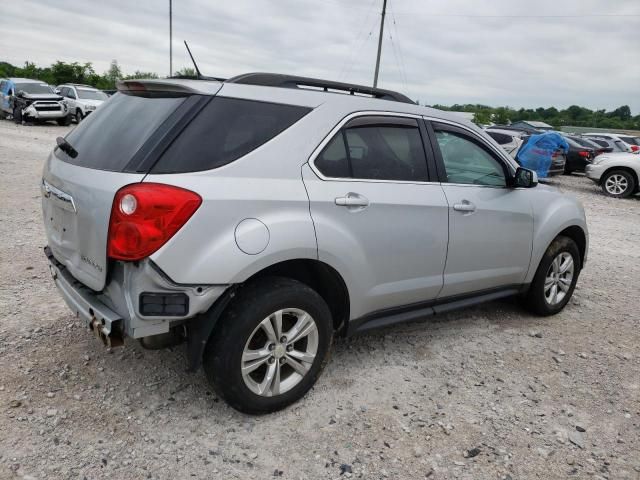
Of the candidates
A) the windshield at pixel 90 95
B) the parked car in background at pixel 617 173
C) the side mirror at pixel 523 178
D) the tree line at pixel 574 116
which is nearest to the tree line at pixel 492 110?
the tree line at pixel 574 116

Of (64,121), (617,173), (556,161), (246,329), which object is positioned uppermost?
(556,161)

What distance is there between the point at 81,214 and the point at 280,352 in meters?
1.24

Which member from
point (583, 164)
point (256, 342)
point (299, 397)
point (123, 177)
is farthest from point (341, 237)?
point (583, 164)

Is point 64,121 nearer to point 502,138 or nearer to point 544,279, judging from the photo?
point 502,138

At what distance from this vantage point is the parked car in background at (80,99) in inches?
917

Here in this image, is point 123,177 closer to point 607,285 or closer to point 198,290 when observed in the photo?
point 198,290

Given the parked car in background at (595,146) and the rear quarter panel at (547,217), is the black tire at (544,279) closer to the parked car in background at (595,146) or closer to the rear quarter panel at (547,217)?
the rear quarter panel at (547,217)

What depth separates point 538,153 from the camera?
48.5ft

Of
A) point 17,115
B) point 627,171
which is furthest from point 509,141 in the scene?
point 17,115

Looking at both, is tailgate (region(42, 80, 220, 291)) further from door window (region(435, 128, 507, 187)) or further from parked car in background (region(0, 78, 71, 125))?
parked car in background (region(0, 78, 71, 125))

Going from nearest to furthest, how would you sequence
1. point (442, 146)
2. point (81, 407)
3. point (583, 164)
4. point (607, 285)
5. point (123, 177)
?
point (123, 177)
point (81, 407)
point (442, 146)
point (607, 285)
point (583, 164)

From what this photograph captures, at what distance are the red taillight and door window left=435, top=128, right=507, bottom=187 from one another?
1962 millimetres

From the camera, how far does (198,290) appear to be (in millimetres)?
2471

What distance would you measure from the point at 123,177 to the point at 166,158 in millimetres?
217
